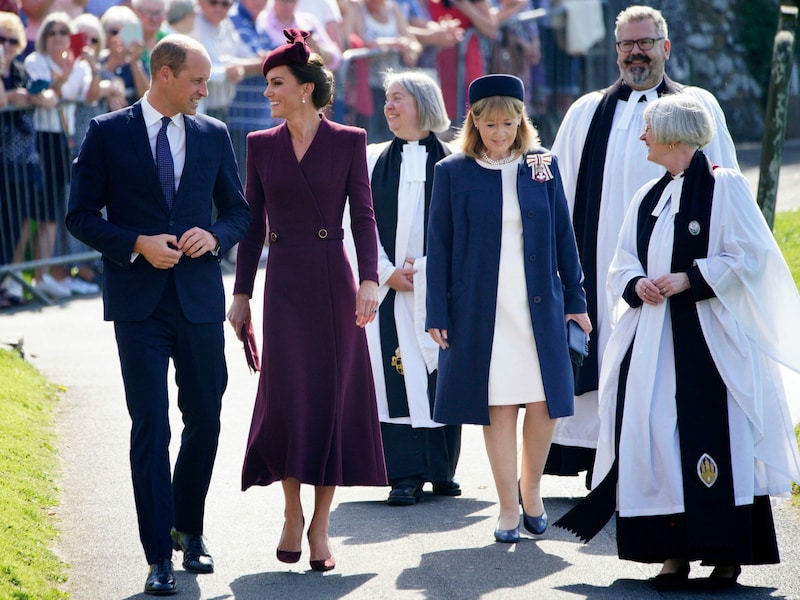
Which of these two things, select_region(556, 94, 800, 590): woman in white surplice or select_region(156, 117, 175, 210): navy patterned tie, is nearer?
select_region(556, 94, 800, 590): woman in white surplice

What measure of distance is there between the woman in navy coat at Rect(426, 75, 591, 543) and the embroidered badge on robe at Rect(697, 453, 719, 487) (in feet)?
2.85

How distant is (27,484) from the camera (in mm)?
7262

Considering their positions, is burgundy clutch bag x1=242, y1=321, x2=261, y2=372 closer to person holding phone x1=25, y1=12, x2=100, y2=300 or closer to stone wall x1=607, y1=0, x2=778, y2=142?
person holding phone x1=25, y1=12, x2=100, y2=300

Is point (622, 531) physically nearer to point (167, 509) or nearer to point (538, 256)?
point (538, 256)

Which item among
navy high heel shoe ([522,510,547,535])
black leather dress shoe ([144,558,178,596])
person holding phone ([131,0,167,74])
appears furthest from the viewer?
person holding phone ([131,0,167,74])

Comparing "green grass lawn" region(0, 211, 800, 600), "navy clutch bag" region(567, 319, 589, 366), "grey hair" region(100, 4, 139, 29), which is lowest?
"green grass lawn" region(0, 211, 800, 600)

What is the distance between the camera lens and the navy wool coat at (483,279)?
673 cm

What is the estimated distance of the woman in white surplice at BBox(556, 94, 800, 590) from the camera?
234 inches

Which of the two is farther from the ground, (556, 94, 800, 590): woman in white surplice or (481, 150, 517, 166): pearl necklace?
(481, 150, 517, 166): pearl necklace

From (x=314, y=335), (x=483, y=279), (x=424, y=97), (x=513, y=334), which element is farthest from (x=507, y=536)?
(x=424, y=97)

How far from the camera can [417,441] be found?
7703mm

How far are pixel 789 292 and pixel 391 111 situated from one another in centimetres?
253

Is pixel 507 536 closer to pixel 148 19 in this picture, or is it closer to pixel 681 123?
pixel 681 123

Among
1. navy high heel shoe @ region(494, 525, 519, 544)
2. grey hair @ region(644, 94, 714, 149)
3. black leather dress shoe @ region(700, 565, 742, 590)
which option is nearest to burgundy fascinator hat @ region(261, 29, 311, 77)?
grey hair @ region(644, 94, 714, 149)
